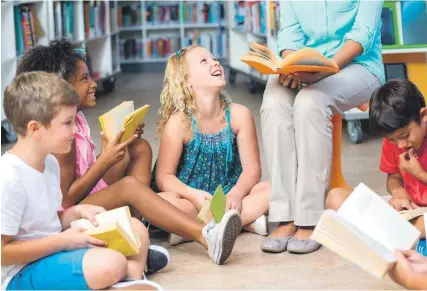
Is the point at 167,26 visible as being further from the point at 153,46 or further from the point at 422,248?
the point at 422,248

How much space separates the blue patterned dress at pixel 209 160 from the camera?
2438 millimetres

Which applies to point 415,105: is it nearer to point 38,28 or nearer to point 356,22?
point 356,22

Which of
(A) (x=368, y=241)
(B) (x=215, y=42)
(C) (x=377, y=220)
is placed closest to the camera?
(A) (x=368, y=241)

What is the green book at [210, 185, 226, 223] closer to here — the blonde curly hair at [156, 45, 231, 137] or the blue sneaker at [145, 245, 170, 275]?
the blue sneaker at [145, 245, 170, 275]

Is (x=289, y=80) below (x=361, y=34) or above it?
below

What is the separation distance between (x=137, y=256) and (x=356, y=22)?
1062 mm

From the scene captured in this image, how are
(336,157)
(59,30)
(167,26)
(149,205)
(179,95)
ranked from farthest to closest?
(167,26) → (59,30) → (336,157) → (179,95) → (149,205)

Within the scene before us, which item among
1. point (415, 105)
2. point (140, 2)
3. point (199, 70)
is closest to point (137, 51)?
point (140, 2)

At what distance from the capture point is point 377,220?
1605 millimetres

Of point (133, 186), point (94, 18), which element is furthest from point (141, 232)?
point (94, 18)

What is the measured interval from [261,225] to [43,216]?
0.82 metres

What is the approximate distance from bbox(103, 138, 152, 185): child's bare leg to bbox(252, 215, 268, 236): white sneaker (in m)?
0.35

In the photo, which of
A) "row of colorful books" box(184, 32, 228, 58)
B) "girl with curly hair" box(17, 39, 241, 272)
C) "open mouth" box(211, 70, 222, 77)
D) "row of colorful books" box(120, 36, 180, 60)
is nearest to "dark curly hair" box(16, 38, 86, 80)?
"girl with curly hair" box(17, 39, 241, 272)

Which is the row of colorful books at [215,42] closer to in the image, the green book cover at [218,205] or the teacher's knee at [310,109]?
the teacher's knee at [310,109]
